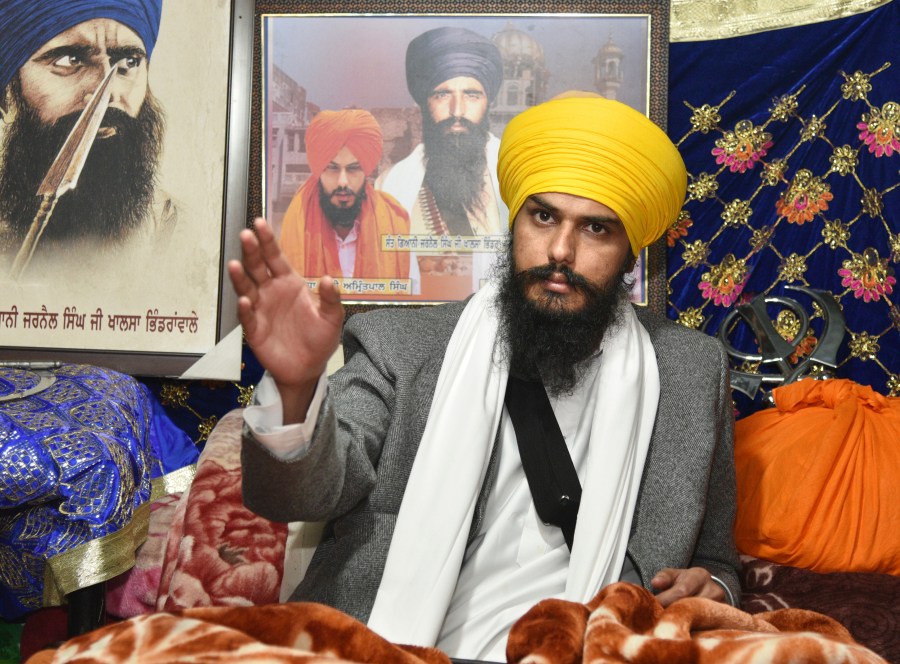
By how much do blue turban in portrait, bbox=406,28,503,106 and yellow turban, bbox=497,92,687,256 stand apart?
2.61 feet

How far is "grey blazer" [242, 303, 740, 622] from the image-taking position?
1869 mm

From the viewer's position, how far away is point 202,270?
315 centimetres

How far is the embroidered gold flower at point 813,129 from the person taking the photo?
304 cm

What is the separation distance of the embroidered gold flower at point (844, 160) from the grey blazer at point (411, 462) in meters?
1.09

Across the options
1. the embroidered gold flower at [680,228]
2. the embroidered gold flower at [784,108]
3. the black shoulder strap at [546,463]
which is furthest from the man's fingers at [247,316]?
the embroidered gold flower at [784,108]

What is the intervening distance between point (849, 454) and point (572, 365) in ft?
2.76

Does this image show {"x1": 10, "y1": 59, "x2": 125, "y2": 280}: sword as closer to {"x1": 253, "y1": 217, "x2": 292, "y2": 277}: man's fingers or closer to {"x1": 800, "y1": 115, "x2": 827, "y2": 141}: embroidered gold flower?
{"x1": 253, "y1": 217, "x2": 292, "y2": 277}: man's fingers

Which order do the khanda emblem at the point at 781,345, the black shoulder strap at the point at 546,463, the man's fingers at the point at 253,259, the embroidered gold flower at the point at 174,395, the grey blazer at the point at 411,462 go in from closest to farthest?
the man's fingers at the point at 253,259
the grey blazer at the point at 411,462
the black shoulder strap at the point at 546,463
the khanda emblem at the point at 781,345
the embroidered gold flower at the point at 174,395

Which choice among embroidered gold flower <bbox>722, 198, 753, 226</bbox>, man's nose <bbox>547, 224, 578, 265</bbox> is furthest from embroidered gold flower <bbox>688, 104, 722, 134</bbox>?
man's nose <bbox>547, 224, 578, 265</bbox>

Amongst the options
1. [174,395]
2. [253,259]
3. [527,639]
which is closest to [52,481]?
[174,395]

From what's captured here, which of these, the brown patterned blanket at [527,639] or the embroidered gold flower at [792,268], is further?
the embroidered gold flower at [792,268]

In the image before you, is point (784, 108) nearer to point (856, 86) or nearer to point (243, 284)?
point (856, 86)

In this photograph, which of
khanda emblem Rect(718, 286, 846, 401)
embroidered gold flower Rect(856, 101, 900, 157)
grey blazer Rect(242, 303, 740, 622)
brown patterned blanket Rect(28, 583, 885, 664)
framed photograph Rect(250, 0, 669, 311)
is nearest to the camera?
brown patterned blanket Rect(28, 583, 885, 664)

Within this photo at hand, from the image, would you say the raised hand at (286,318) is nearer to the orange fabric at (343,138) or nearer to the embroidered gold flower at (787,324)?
the orange fabric at (343,138)
